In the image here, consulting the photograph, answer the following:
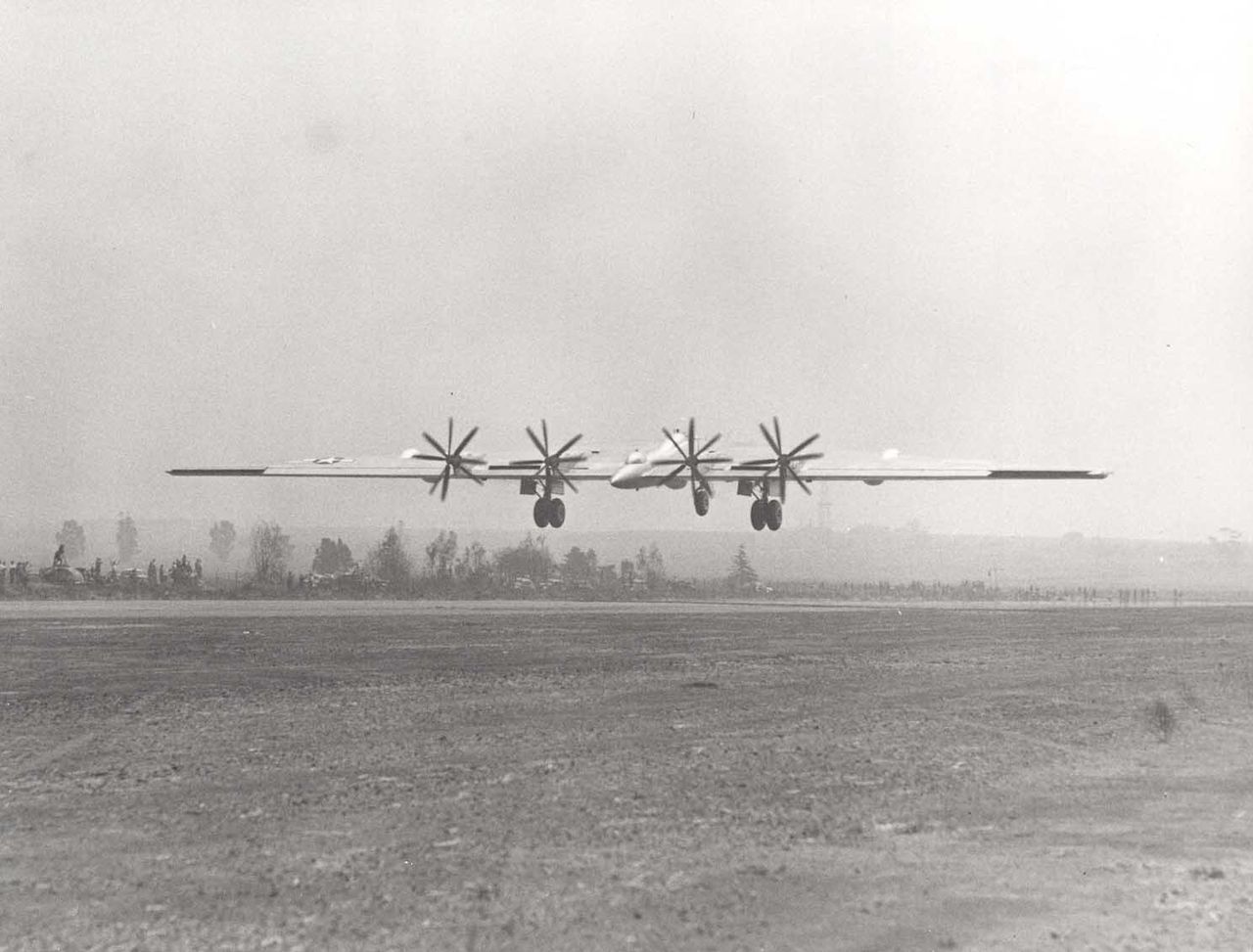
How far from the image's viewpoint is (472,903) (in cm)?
1073

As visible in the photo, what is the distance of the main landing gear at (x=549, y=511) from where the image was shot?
40344mm

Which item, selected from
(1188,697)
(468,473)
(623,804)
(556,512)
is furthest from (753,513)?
(623,804)

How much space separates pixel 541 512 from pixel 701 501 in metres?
6.76

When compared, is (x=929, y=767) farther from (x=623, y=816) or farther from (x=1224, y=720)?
(x=1224, y=720)

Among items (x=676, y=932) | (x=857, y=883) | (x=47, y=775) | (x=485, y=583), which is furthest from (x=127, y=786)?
(x=485, y=583)

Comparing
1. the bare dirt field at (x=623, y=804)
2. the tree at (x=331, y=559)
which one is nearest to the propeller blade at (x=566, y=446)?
the bare dirt field at (x=623, y=804)

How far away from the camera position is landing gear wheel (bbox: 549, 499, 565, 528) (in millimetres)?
40438

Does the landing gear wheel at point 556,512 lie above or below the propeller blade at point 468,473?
below

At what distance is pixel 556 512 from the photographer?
40.8 meters

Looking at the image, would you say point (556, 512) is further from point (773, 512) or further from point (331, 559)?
point (331, 559)

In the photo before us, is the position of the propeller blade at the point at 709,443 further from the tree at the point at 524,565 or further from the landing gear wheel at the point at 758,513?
the tree at the point at 524,565

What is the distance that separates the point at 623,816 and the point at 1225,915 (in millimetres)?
7207

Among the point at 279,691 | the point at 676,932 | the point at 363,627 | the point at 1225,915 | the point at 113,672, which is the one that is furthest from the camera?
the point at 363,627

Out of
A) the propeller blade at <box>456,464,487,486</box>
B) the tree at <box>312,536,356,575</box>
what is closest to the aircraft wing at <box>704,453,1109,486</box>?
the propeller blade at <box>456,464,487,486</box>
